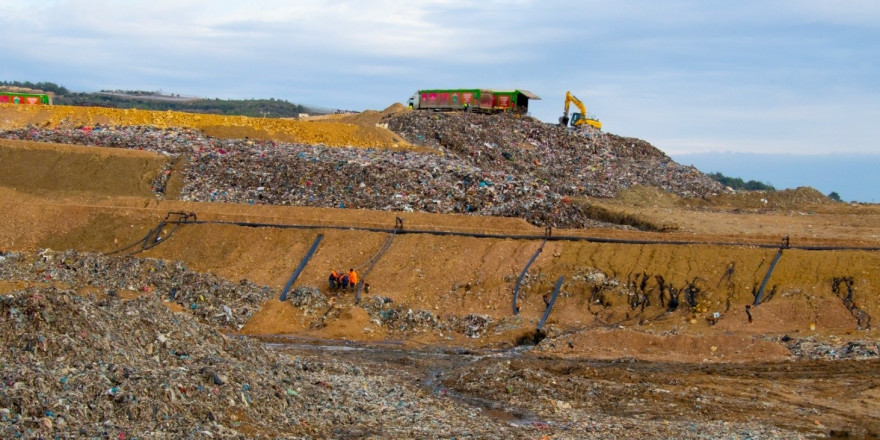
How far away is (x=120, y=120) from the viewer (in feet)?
131

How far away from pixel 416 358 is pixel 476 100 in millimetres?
33319

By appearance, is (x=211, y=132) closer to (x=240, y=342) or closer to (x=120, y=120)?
(x=120, y=120)

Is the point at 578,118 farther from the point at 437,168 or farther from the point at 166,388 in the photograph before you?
the point at 166,388

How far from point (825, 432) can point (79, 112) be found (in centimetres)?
3549

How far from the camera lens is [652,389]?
15250mm

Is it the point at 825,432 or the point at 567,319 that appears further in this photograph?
the point at 567,319

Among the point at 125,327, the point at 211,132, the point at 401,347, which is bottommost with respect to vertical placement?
the point at 401,347

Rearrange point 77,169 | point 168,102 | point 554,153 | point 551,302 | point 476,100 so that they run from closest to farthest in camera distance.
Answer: point 551,302 < point 77,169 < point 554,153 < point 476,100 < point 168,102

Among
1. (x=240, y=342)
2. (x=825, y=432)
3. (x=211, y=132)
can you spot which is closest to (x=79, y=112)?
(x=211, y=132)

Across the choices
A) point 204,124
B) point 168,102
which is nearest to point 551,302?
point 204,124

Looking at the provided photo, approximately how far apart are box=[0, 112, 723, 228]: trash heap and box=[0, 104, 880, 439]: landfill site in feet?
0.47

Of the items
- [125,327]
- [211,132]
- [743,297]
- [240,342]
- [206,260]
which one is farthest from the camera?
[211,132]

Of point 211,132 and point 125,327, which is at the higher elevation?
point 211,132

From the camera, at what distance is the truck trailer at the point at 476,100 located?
164ft
